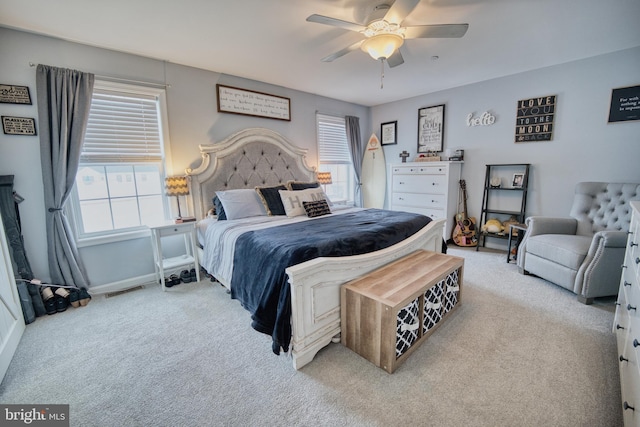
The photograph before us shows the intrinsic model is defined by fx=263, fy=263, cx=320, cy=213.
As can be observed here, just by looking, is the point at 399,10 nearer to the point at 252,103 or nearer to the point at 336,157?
the point at 252,103

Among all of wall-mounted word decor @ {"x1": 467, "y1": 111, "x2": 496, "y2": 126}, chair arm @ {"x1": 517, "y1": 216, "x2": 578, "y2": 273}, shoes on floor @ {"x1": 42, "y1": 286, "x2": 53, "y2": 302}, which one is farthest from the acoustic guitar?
shoes on floor @ {"x1": 42, "y1": 286, "x2": 53, "y2": 302}

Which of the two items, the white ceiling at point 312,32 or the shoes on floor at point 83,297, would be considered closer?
the white ceiling at point 312,32

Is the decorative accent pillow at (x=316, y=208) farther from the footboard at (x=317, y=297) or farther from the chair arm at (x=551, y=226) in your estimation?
the chair arm at (x=551, y=226)

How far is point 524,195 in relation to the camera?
11.7 feet

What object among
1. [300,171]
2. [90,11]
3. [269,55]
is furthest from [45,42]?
[300,171]

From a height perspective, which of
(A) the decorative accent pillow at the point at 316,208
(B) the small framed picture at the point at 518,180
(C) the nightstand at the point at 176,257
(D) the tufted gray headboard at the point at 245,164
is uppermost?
(D) the tufted gray headboard at the point at 245,164

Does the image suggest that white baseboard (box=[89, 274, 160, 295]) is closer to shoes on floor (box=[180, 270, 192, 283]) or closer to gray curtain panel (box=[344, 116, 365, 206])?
shoes on floor (box=[180, 270, 192, 283])

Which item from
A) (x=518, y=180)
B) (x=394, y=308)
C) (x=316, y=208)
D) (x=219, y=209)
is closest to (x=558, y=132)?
(x=518, y=180)

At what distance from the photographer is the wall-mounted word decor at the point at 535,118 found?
331 cm

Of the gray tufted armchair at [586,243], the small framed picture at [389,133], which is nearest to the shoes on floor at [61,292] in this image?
the gray tufted armchair at [586,243]

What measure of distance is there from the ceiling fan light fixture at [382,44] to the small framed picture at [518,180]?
2.77m

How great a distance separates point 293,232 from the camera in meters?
2.20

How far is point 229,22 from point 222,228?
5.79 feet

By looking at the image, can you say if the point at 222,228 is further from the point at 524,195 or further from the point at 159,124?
the point at 524,195
